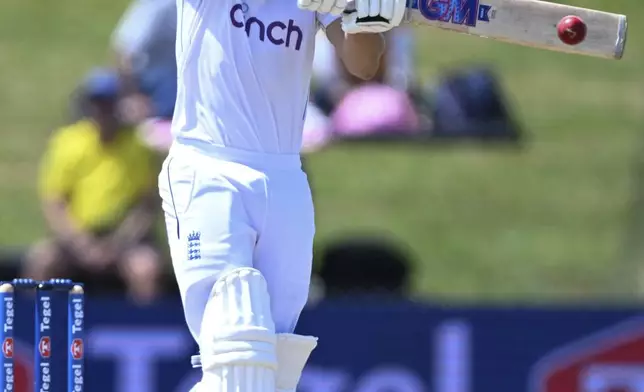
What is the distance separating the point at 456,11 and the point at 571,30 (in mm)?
330

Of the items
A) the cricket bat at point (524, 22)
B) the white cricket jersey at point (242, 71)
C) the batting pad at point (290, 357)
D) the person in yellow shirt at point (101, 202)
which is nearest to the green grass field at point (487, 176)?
the person in yellow shirt at point (101, 202)

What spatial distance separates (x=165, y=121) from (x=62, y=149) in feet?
2.04

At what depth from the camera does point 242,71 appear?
4.16m

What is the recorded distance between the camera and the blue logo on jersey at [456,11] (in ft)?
13.5

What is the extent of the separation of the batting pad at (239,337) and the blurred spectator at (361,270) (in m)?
4.57

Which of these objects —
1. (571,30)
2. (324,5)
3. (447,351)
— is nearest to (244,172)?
(324,5)

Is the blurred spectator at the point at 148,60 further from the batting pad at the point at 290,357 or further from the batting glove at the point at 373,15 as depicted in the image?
the batting glove at the point at 373,15

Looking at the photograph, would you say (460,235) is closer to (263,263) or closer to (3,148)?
(3,148)

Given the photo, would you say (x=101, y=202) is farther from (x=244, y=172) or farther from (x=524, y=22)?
(x=524, y=22)

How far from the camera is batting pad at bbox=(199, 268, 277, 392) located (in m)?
4.02

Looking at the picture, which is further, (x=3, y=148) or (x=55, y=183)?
(x=3, y=148)

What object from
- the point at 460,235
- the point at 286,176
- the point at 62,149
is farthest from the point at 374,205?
the point at 286,176

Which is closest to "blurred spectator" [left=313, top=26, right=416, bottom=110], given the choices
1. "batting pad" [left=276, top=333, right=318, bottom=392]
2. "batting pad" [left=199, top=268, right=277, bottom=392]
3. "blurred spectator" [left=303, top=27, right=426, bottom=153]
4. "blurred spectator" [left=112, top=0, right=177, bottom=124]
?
"blurred spectator" [left=303, top=27, right=426, bottom=153]

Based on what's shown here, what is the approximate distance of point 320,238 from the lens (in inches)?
397
